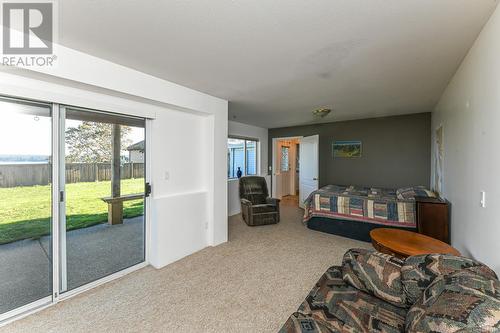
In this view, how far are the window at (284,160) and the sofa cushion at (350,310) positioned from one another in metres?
5.69

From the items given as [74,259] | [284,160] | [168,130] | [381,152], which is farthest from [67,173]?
[284,160]

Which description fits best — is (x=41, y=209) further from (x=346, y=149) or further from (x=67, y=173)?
(x=346, y=149)

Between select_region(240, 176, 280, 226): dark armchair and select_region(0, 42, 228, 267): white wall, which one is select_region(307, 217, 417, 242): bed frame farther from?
select_region(0, 42, 228, 267): white wall

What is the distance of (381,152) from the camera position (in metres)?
4.93

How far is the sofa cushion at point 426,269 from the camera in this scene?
135 cm

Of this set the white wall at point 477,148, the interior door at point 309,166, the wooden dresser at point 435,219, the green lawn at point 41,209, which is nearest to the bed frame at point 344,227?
the wooden dresser at point 435,219

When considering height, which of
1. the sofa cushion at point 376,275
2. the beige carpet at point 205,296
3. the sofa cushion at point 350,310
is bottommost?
the beige carpet at point 205,296

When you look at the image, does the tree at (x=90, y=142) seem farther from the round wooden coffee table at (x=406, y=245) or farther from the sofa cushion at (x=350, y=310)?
the round wooden coffee table at (x=406, y=245)

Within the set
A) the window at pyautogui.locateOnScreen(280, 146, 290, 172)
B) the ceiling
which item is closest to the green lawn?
the ceiling

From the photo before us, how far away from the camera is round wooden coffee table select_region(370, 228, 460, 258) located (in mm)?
2047

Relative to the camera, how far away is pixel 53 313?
6.44ft

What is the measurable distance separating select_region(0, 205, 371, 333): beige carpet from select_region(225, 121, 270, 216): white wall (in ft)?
6.82

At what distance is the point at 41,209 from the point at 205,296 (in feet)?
5.82

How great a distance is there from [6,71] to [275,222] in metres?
4.30
